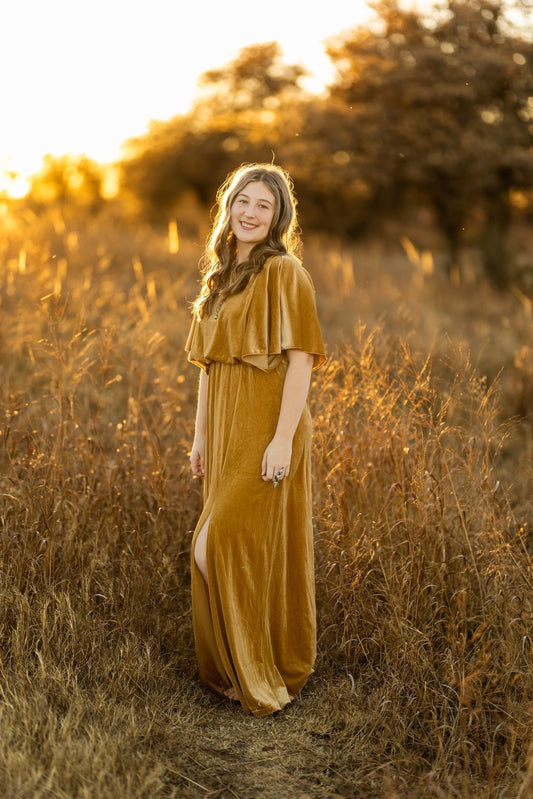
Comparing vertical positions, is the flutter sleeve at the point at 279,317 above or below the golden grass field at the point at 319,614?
above

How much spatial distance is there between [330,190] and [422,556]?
47.3 ft

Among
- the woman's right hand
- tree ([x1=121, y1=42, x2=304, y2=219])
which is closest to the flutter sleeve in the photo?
the woman's right hand

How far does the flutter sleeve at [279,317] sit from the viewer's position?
2.72m

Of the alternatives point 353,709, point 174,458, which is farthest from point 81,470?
point 353,709

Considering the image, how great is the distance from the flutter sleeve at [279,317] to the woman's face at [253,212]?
0.12 metres

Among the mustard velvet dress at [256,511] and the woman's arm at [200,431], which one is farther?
the woman's arm at [200,431]

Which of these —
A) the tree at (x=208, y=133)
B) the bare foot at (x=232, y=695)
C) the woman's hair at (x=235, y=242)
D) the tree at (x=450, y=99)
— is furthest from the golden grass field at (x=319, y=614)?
the tree at (x=208, y=133)

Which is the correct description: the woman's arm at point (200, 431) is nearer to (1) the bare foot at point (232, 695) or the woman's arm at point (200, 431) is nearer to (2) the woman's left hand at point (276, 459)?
(2) the woman's left hand at point (276, 459)

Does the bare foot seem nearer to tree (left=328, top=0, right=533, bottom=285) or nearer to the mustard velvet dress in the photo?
the mustard velvet dress

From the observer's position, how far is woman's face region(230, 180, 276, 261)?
279 cm

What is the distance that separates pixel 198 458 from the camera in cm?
310

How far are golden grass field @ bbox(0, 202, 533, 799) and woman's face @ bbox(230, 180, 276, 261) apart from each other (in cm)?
91

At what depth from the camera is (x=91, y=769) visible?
7.19 feet

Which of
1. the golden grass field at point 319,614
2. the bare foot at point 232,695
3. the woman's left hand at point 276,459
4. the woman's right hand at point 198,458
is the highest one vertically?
the woman's left hand at point 276,459
